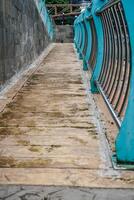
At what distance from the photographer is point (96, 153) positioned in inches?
137

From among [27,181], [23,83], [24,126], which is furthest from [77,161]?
[23,83]

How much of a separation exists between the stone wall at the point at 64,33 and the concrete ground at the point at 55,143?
3125 centimetres

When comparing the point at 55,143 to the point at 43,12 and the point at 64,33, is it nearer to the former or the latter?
the point at 43,12

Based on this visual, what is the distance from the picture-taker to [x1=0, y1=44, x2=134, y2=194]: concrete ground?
2949 mm

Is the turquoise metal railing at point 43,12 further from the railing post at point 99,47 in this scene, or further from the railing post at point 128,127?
the railing post at point 128,127

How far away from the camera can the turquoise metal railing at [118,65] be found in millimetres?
3090

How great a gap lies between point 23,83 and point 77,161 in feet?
13.9

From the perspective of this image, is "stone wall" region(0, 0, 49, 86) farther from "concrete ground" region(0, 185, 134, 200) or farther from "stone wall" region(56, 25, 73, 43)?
"stone wall" region(56, 25, 73, 43)

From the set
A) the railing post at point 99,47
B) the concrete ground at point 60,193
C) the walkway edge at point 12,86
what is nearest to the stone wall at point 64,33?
the walkway edge at point 12,86

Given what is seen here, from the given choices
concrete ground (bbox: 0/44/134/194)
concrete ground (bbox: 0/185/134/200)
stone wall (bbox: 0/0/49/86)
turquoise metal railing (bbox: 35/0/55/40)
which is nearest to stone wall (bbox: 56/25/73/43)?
turquoise metal railing (bbox: 35/0/55/40)

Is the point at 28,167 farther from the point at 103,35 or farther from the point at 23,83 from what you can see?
the point at 23,83

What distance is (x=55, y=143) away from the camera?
Result: 3.73 meters

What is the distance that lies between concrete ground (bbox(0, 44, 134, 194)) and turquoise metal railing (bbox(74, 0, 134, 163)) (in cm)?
22

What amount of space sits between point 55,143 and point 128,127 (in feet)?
2.83
